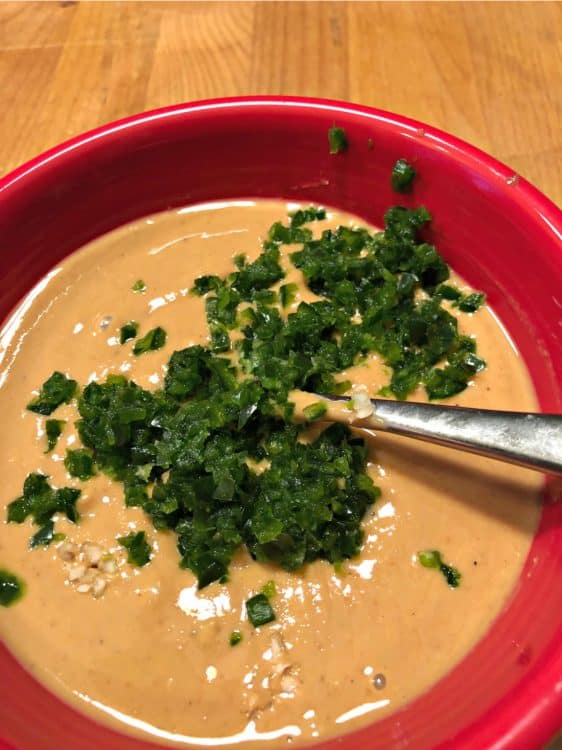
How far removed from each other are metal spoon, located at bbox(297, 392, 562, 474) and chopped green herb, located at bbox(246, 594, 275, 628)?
33cm

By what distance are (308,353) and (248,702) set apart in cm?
63

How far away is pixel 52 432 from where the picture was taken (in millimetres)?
1253

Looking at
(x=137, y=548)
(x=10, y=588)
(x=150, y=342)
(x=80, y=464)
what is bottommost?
(x=10, y=588)

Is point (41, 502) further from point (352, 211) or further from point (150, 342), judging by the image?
point (352, 211)

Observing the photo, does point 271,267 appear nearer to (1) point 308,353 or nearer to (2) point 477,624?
(1) point 308,353

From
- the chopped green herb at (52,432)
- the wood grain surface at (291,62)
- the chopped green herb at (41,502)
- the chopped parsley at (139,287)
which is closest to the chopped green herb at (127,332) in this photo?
the chopped parsley at (139,287)

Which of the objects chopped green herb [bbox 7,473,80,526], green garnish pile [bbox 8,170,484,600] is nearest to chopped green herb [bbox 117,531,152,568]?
green garnish pile [bbox 8,170,484,600]

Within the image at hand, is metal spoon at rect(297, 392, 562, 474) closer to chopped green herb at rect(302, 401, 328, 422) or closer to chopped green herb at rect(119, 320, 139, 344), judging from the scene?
chopped green herb at rect(302, 401, 328, 422)

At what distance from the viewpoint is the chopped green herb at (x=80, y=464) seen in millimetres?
1192

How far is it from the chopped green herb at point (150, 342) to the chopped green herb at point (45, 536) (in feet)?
1.28

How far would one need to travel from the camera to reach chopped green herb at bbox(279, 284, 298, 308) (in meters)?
1.38

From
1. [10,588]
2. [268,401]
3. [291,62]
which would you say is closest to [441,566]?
[268,401]

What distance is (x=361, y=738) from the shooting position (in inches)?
38.0

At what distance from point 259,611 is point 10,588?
442 mm
